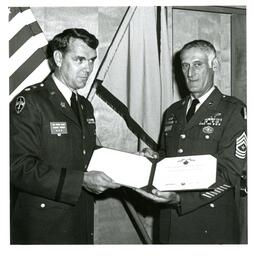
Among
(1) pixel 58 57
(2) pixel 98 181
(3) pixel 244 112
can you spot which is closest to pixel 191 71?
(3) pixel 244 112

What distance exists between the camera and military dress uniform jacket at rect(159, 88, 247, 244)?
2109 mm

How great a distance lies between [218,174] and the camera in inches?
81.4

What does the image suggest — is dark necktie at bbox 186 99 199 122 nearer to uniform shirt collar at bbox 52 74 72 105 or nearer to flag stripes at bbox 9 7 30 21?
uniform shirt collar at bbox 52 74 72 105

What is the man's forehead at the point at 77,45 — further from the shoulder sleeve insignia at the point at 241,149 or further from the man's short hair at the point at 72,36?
the shoulder sleeve insignia at the point at 241,149

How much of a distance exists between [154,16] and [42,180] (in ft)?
Answer: 4.82

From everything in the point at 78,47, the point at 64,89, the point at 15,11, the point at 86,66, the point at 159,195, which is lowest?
the point at 159,195

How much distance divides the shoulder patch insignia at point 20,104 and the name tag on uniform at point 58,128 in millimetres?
178

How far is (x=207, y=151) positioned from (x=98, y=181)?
0.66 meters

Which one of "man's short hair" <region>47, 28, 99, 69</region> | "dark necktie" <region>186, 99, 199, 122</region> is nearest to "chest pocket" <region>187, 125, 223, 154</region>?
"dark necktie" <region>186, 99, 199, 122</region>

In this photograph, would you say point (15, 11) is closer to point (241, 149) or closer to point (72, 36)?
point (72, 36)
